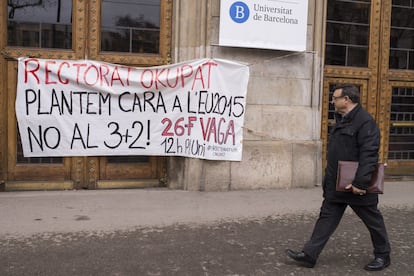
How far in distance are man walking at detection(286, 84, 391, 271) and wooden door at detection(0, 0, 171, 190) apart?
3.71 m

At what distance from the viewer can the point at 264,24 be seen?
711 centimetres

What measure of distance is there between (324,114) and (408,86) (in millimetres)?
1909

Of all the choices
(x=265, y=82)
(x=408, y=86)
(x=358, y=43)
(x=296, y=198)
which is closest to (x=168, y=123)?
(x=265, y=82)

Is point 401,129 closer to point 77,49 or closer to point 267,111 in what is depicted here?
point 267,111

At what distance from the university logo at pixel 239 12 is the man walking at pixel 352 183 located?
330cm

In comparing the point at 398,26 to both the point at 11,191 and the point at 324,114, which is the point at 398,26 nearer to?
the point at 324,114

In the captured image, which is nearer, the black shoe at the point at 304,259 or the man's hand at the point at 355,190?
the man's hand at the point at 355,190

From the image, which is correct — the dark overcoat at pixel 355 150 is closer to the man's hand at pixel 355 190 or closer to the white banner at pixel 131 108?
the man's hand at pixel 355 190

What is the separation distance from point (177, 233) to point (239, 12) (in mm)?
3729

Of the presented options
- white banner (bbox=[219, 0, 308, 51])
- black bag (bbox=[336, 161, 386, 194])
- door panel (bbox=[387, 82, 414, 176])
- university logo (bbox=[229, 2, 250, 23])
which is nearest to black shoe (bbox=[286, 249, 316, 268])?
black bag (bbox=[336, 161, 386, 194])

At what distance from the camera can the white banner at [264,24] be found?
6.93m

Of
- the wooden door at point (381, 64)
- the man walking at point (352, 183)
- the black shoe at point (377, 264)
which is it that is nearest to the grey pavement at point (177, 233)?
the black shoe at point (377, 264)

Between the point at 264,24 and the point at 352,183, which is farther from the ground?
the point at 264,24

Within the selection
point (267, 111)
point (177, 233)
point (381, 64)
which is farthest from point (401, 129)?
point (177, 233)
